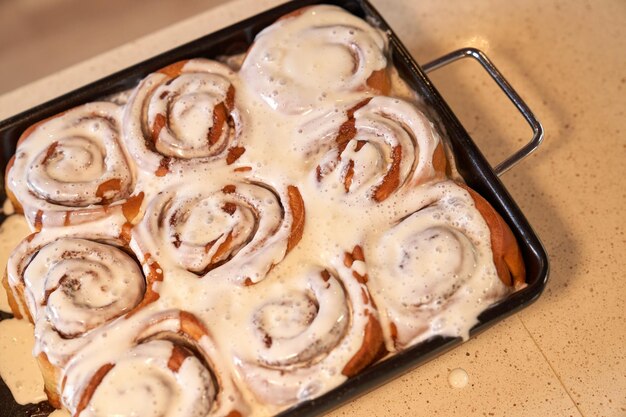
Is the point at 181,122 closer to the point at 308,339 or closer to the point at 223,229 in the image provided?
the point at 223,229

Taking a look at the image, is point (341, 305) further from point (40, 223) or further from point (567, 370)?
point (40, 223)

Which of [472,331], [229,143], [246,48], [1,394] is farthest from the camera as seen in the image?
[246,48]

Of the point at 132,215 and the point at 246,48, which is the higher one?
the point at 246,48

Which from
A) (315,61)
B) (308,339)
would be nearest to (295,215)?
(308,339)

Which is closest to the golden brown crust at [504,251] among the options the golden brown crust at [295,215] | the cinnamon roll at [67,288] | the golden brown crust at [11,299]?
the golden brown crust at [295,215]

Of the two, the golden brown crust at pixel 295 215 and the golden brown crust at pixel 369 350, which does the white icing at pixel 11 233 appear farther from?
the golden brown crust at pixel 369 350

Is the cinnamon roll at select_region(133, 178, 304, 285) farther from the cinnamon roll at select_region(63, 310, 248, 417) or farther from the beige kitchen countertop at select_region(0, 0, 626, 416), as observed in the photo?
the beige kitchen countertop at select_region(0, 0, 626, 416)

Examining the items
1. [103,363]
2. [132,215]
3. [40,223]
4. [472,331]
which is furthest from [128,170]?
[472,331]

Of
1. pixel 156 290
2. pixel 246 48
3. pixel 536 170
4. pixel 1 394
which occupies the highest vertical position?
pixel 246 48
